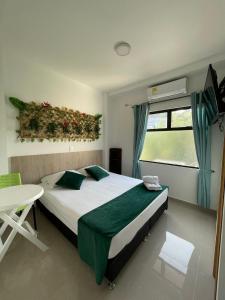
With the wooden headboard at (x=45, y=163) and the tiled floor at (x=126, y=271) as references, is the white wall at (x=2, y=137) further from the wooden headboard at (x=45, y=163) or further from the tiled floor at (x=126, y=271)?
the tiled floor at (x=126, y=271)

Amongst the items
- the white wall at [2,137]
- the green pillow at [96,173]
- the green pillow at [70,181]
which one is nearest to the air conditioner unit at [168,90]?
the green pillow at [96,173]

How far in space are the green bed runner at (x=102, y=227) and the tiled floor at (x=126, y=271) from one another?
20cm

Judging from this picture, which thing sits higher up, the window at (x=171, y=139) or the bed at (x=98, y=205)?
the window at (x=171, y=139)

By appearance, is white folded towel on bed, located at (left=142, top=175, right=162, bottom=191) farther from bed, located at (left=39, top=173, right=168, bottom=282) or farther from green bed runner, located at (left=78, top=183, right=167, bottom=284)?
green bed runner, located at (left=78, top=183, right=167, bottom=284)

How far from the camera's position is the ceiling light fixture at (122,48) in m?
2.02

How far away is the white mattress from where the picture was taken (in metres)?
1.46

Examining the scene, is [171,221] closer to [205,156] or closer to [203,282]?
[203,282]

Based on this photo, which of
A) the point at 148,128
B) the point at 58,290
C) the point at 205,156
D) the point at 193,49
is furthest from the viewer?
the point at 148,128

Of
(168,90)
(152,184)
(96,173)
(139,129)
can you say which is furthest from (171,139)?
(96,173)

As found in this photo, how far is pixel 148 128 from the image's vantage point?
3506 millimetres

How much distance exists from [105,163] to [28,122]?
7.44 feet

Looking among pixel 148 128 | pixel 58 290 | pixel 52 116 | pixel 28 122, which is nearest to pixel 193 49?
pixel 148 128

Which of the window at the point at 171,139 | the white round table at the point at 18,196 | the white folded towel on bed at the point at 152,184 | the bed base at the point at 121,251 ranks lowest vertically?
the bed base at the point at 121,251

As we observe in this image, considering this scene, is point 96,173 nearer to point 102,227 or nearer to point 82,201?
point 82,201
